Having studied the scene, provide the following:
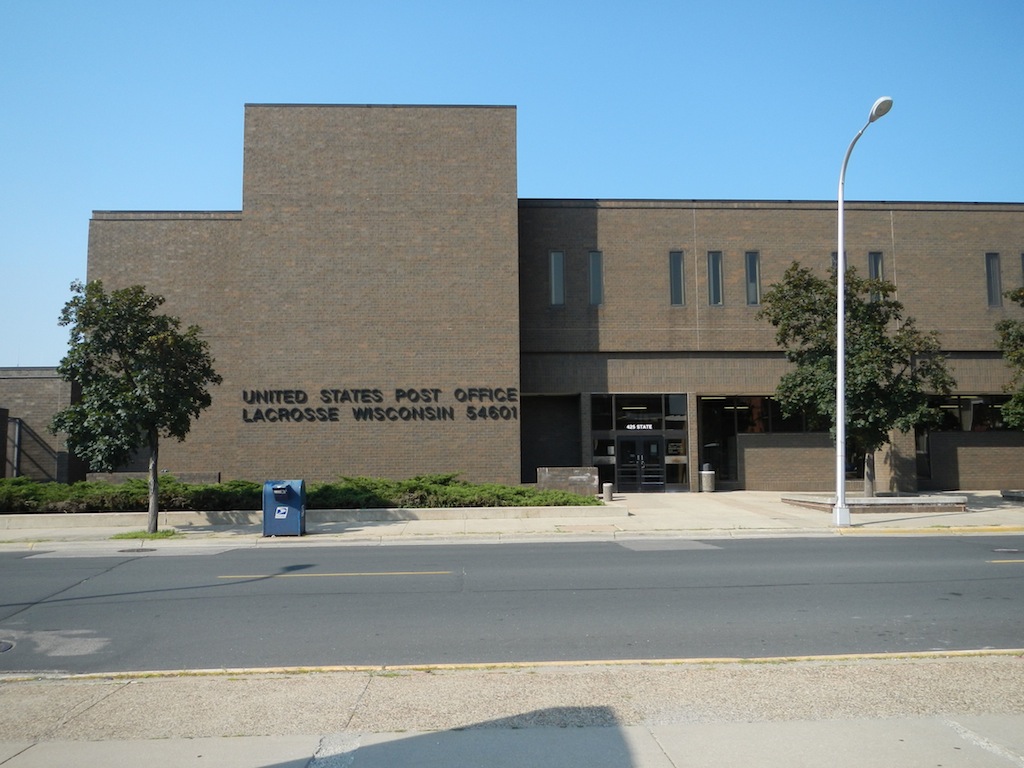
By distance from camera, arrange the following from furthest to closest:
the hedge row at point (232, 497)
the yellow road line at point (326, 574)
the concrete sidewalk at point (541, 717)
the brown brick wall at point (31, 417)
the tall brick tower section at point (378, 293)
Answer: the brown brick wall at point (31, 417) → the tall brick tower section at point (378, 293) → the hedge row at point (232, 497) → the yellow road line at point (326, 574) → the concrete sidewalk at point (541, 717)

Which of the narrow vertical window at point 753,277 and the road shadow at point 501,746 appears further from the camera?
the narrow vertical window at point 753,277

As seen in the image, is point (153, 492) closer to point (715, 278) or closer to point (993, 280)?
point (715, 278)

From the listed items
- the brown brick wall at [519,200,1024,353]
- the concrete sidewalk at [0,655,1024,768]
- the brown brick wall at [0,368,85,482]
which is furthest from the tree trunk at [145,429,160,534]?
the brown brick wall at [0,368,85,482]

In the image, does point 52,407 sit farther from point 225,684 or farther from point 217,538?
point 225,684

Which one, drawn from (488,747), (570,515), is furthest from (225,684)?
(570,515)

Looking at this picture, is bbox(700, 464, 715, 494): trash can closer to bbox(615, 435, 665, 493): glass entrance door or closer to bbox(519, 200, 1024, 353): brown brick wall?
bbox(615, 435, 665, 493): glass entrance door

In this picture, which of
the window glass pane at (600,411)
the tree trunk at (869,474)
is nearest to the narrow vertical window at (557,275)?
the window glass pane at (600,411)

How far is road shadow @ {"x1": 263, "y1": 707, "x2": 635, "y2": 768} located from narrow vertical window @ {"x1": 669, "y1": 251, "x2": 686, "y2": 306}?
2611 cm

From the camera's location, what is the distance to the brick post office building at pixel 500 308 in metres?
27.9

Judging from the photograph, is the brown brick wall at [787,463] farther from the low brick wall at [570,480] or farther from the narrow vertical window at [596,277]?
the low brick wall at [570,480]

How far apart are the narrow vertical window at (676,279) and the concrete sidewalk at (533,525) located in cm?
912

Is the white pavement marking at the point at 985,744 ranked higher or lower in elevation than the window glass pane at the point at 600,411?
lower

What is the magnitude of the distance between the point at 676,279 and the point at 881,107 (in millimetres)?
13583

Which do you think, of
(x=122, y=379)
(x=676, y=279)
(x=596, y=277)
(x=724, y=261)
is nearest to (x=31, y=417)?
(x=122, y=379)
